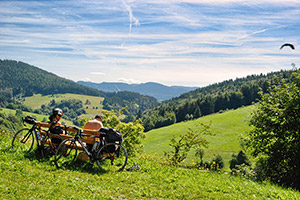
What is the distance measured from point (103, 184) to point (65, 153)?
3.60 meters

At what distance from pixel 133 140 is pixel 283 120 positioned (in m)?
24.1

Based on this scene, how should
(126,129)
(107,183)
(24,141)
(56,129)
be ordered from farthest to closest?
(126,129) → (24,141) → (56,129) → (107,183)

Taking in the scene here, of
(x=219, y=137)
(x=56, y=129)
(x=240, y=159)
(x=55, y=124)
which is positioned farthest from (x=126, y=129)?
(x=219, y=137)

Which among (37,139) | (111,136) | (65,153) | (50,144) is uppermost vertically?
(111,136)

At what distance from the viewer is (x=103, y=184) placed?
10.5 m

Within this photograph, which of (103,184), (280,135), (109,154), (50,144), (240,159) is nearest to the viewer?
(103,184)

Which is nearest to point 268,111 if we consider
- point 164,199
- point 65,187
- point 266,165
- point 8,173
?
point 266,165

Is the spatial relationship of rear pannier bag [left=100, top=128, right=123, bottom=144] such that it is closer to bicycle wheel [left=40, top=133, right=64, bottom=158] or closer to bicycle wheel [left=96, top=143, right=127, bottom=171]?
bicycle wheel [left=96, top=143, right=127, bottom=171]

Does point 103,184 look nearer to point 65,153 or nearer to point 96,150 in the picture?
point 96,150

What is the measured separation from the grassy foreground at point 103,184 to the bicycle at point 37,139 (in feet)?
1.92

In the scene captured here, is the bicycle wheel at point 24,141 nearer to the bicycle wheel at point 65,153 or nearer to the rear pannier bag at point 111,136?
the bicycle wheel at point 65,153

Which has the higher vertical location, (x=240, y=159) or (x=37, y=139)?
(x=37, y=139)

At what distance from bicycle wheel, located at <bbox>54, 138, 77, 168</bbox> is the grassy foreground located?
0.43 m

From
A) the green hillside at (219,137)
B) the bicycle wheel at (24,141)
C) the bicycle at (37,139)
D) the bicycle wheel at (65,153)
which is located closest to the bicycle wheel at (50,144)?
the bicycle at (37,139)
